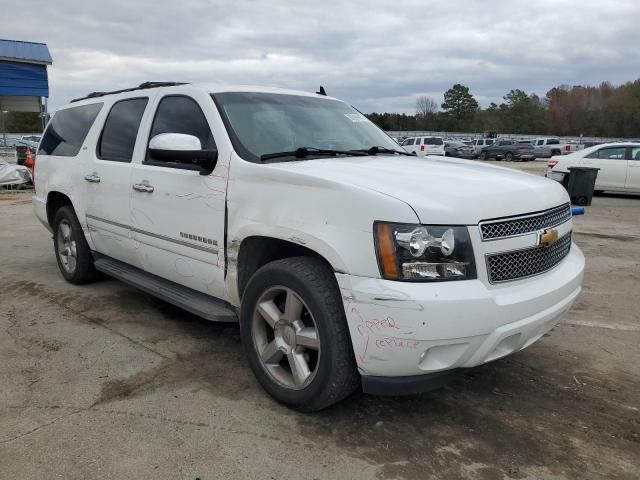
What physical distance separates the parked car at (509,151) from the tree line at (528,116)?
55751 mm

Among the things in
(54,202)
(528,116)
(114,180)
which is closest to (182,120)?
(114,180)

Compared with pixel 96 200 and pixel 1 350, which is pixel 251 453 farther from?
pixel 96 200

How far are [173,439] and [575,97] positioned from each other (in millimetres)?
125458

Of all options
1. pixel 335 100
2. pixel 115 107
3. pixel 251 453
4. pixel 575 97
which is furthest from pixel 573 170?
pixel 575 97

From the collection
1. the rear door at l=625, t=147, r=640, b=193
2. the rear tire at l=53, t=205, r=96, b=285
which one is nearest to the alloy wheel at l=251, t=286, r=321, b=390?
the rear tire at l=53, t=205, r=96, b=285

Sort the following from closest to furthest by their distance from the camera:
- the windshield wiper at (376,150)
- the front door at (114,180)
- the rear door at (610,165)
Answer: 1. the windshield wiper at (376,150)
2. the front door at (114,180)
3. the rear door at (610,165)

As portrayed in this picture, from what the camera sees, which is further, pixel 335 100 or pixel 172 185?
pixel 335 100

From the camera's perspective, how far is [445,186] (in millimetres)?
2820

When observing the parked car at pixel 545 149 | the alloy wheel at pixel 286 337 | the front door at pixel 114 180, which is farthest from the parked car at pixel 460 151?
the alloy wheel at pixel 286 337

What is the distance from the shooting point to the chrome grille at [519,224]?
2.65 metres

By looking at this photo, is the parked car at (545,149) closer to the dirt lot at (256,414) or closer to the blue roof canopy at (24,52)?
the blue roof canopy at (24,52)

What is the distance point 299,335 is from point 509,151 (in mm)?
39442

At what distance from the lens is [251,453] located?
A: 8.84ft

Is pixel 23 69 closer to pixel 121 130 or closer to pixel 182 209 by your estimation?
pixel 121 130
